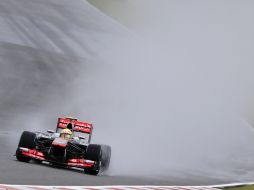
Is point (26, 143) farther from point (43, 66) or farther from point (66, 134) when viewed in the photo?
point (43, 66)

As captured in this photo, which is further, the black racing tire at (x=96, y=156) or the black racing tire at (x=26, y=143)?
the black racing tire at (x=96, y=156)

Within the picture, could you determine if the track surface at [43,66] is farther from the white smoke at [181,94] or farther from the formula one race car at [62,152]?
the white smoke at [181,94]

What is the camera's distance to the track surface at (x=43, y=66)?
52.9 ft

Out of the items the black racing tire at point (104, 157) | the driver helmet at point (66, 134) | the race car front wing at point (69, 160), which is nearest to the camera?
the race car front wing at point (69, 160)

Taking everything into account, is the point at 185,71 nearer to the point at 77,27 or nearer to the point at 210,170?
the point at 77,27

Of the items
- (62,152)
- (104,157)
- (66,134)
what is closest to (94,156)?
(104,157)

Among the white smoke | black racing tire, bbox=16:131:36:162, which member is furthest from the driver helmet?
the white smoke

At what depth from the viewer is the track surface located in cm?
1611

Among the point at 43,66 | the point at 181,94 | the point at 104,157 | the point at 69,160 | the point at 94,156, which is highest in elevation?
the point at 181,94

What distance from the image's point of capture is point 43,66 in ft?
117

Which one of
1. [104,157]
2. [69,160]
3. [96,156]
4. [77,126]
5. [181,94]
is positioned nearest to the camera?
[96,156]

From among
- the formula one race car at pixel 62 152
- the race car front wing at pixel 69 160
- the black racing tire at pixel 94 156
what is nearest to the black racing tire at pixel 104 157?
the formula one race car at pixel 62 152

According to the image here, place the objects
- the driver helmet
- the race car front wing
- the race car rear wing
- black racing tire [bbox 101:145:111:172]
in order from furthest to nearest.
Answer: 1. the race car rear wing
2. the driver helmet
3. black racing tire [bbox 101:145:111:172]
4. the race car front wing

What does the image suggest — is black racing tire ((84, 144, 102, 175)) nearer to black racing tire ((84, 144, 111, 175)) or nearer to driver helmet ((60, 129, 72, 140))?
black racing tire ((84, 144, 111, 175))
